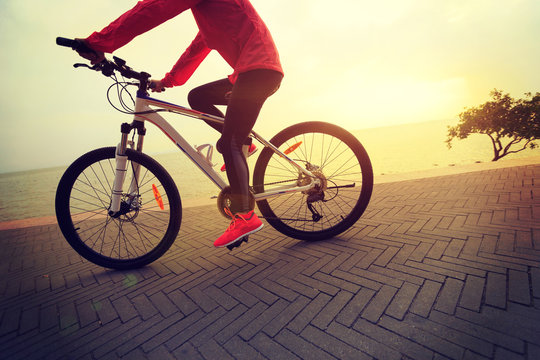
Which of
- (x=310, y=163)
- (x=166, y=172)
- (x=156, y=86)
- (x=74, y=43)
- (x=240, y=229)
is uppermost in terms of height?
(x=74, y=43)

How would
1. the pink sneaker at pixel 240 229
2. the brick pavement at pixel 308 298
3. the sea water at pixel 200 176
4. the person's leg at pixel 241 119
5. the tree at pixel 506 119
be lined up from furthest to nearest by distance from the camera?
the tree at pixel 506 119 < the sea water at pixel 200 176 < the pink sneaker at pixel 240 229 < the person's leg at pixel 241 119 < the brick pavement at pixel 308 298

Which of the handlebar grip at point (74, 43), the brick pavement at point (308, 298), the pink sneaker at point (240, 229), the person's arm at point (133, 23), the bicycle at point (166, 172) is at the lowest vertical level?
the brick pavement at point (308, 298)

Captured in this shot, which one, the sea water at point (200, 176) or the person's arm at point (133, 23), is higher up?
the person's arm at point (133, 23)

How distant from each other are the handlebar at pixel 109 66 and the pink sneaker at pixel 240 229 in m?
1.41

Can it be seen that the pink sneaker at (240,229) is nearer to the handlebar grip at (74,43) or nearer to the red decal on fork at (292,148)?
the red decal on fork at (292,148)

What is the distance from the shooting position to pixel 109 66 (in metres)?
1.86

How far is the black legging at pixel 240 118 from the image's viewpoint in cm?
183

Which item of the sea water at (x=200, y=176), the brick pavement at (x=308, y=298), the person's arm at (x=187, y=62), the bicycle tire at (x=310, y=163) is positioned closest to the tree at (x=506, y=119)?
the sea water at (x=200, y=176)

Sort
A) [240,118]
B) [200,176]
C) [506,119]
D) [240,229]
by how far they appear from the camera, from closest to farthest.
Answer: [240,118] < [240,229] < [506,119] < [200,176]

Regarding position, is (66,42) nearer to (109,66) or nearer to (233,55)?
(109,66)

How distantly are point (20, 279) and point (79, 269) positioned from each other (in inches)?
20.5

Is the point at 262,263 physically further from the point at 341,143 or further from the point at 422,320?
the point at 341,143

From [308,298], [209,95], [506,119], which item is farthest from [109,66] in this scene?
[506,119]

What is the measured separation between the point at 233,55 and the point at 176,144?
0.93 m
